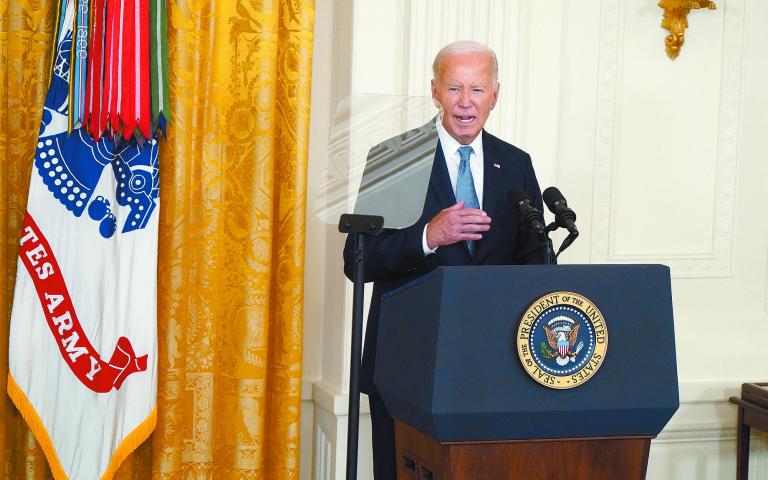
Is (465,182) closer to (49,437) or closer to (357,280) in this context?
(357,280)

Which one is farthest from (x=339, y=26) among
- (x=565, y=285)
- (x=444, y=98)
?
(x=565, y=285)

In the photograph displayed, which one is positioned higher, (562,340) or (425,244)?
(425,244)

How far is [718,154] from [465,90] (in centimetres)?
190

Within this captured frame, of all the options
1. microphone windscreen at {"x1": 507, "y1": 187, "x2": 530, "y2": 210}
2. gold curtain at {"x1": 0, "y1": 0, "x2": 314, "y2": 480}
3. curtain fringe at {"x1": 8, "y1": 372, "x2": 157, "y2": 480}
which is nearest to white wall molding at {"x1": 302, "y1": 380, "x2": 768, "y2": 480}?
gold curtain at {"x1": 0, "y1": 0, "x2": 314, "y2": 480}

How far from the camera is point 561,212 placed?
2021mm

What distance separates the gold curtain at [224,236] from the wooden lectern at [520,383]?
1520mm

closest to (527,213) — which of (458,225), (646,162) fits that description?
(458,225)

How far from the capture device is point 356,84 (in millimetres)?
3396

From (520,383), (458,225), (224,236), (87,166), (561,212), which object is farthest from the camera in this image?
(224,236)

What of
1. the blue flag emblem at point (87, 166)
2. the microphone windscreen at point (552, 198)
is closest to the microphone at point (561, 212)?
the microphone windscreen at point (552, 198)

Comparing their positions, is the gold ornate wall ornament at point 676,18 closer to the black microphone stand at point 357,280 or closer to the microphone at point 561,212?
the microphone at point 561,212

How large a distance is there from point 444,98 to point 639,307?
0.82 metres

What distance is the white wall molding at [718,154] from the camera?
3793mm

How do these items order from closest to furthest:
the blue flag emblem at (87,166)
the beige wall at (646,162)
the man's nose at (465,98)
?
1. the man's nose at (465,98)
2. the blue flag emblem at (87,166)
3. the beige wall at (646,162)
